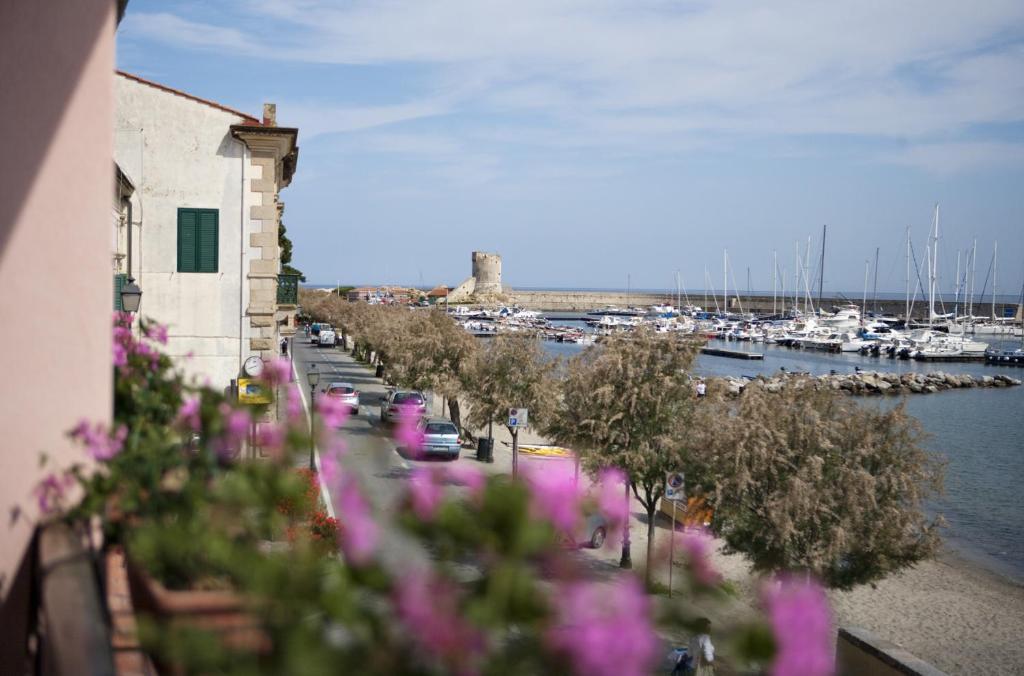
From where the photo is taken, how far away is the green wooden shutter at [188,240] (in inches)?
928

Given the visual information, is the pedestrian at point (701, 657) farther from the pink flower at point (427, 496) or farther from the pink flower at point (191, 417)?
the pink flower at point (427, 496)

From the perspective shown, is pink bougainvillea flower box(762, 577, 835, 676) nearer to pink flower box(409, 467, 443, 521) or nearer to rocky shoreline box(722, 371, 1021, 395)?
pink flower box(409, 467, 443, 521)

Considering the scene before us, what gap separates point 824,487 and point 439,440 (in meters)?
16.8

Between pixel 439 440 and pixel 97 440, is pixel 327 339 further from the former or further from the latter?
pixel 97 440

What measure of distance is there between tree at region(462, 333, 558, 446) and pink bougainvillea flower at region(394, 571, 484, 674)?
31.3 metres

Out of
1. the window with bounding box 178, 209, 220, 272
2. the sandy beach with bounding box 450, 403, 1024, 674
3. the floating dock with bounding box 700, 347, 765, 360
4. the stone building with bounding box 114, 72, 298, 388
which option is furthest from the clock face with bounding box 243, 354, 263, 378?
the floating dock with bounding box 700, 347, 765, 360

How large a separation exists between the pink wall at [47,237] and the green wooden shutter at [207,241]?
2063 cm

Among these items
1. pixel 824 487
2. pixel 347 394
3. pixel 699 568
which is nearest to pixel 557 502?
pixel 699 568

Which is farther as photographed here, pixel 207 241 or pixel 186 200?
pixel 207 241

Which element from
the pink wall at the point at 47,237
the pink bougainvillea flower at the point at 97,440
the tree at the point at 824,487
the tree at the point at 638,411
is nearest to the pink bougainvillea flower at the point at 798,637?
the pink bougainvillea flower at the point at 97,440

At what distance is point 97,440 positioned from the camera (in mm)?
3629

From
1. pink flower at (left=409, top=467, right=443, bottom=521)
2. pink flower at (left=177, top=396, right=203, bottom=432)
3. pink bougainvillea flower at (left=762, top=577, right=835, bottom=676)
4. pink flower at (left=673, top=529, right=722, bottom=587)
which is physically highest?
pink flower at (left=409, top=467, right=443, bottom=521)

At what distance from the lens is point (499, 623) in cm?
211

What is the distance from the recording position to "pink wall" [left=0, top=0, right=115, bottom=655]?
3689 millimetres
